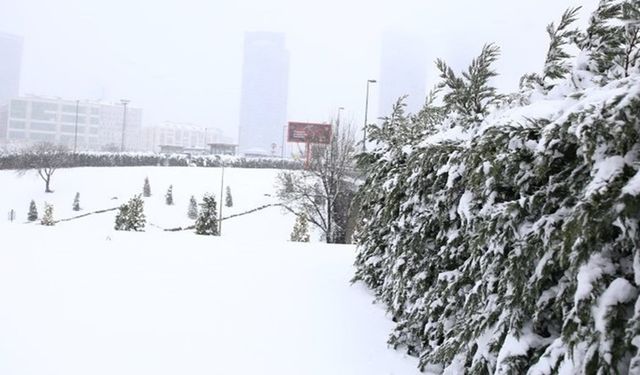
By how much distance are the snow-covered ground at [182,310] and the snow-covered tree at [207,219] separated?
632 cm

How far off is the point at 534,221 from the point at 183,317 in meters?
3.37

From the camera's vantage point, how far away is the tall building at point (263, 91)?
125125 millimetres

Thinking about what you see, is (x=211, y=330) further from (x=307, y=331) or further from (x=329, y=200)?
(x=329, y=200)

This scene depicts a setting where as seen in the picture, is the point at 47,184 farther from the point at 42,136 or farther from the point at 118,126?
the point at 118,126

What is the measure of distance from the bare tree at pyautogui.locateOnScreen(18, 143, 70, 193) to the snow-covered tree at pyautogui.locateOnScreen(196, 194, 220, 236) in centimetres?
2559

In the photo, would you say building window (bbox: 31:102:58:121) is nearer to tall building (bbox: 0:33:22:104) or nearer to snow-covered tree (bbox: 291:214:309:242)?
tall building (bbox: 0:33:22:104)

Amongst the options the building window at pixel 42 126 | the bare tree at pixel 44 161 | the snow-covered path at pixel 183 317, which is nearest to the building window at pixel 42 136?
the building window at pixel 42 126

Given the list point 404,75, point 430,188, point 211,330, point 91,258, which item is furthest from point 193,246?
point 404,75

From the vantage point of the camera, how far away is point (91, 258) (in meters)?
6.89

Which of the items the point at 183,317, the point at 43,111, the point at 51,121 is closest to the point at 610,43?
the point at 183,317

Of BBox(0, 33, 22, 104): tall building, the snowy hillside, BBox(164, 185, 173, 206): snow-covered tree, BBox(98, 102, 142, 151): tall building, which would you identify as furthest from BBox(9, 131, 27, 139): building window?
BBox(164, 185, 173, 206): snow-covered tree

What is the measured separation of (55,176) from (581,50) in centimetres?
4313

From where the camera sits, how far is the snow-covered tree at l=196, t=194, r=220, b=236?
15.5 meters

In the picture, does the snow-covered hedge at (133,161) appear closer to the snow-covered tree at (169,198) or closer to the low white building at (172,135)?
→ the snow-covered tree at (169,198)
